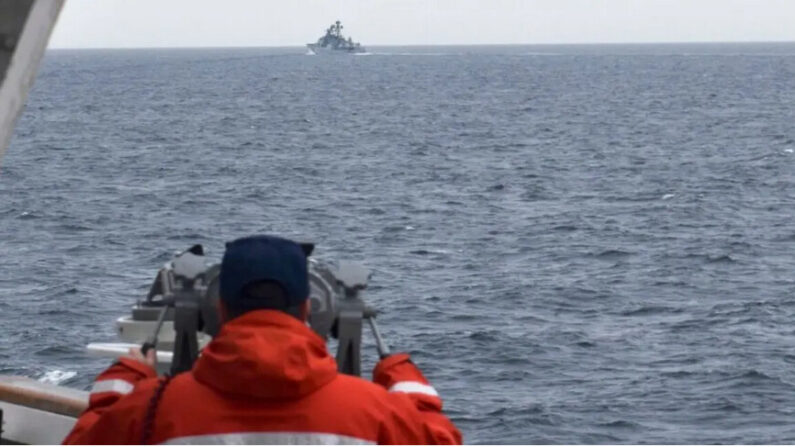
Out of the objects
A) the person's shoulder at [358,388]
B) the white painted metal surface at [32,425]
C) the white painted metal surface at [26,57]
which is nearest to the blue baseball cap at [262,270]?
the person's shoulder at [358,388]

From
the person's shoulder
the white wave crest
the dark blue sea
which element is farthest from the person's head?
the white wave crest

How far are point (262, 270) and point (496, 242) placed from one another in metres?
28.9

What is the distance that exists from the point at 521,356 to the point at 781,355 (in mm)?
3656

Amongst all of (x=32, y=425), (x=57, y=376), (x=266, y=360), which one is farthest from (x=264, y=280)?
(x=57, y=376)

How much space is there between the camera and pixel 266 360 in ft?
8.70

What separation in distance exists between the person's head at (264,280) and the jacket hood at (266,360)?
44 millimetres

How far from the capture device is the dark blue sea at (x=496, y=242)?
1892 centimetres

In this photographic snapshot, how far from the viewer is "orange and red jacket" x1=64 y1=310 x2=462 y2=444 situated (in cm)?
267

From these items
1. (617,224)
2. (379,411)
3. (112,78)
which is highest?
(379,411)

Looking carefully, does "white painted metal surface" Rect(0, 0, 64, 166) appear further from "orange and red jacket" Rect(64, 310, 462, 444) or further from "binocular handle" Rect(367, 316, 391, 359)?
"orange and red jacket" Rect(64, 310, 462, 444)

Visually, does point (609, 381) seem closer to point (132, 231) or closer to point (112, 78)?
point (132, 231)

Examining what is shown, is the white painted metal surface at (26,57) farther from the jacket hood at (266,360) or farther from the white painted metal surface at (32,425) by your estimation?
the white painted metal surface at (32,425)

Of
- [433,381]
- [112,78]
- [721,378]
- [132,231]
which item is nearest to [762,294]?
[721,378]

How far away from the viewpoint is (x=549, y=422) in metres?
17.6
